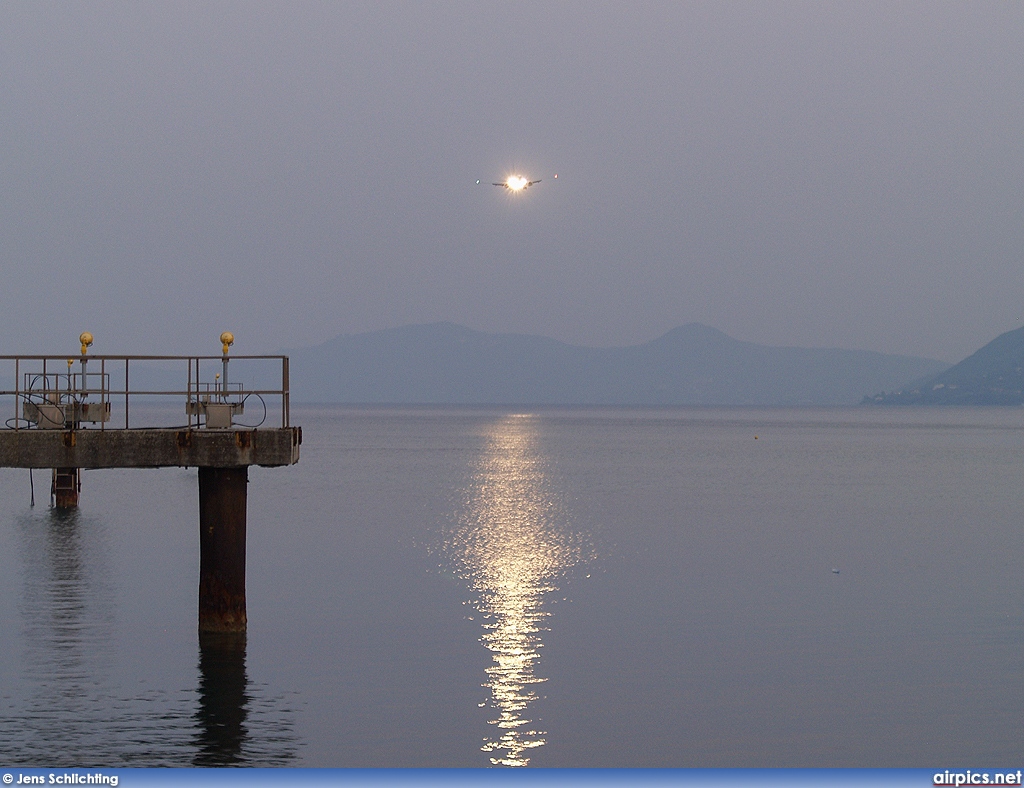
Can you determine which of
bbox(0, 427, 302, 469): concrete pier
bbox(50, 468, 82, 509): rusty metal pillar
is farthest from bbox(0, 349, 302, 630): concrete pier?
bbox(50, 468, 82, 509): rusty metal pillar

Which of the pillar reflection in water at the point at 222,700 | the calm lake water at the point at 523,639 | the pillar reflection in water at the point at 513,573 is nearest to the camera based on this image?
the pillar reflection in water at the point at 222,700

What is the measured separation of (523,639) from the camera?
29312mm

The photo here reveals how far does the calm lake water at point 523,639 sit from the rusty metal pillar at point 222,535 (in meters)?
1.34

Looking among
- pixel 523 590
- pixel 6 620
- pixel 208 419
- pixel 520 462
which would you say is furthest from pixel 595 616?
pixel 520 462

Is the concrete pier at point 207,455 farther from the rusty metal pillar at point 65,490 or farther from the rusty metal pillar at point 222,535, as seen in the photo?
the rusty metal pillar at point 65,490

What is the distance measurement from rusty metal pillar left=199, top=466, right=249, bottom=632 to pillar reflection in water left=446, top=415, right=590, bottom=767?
585cm

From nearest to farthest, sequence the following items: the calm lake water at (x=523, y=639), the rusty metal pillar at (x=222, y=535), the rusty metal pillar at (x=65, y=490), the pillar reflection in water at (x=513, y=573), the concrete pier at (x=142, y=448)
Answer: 1. the calm lake water at (x=523, y=639)
2. the pillar reflection in water at (x=513, y=573)
3. the concrete pier at (x=142, y=448)
4. the rusty metal pillar at (x=222, y=535)
5. the rusty metal pillar at (x=65, y=490)

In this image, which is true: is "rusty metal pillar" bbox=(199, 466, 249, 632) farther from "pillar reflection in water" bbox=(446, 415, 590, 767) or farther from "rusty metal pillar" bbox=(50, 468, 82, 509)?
"rusty metal pillar" bbox=(50, 468, 82, 509)

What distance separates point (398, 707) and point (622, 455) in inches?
4683

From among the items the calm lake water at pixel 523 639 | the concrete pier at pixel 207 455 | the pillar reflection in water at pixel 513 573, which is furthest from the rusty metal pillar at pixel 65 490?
the concrete pier at pixel 207 455

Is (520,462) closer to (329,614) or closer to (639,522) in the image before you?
(639,522)

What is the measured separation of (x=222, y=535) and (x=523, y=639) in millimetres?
8436

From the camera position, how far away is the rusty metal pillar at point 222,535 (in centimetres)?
2456

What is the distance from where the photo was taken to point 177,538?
50812mm
